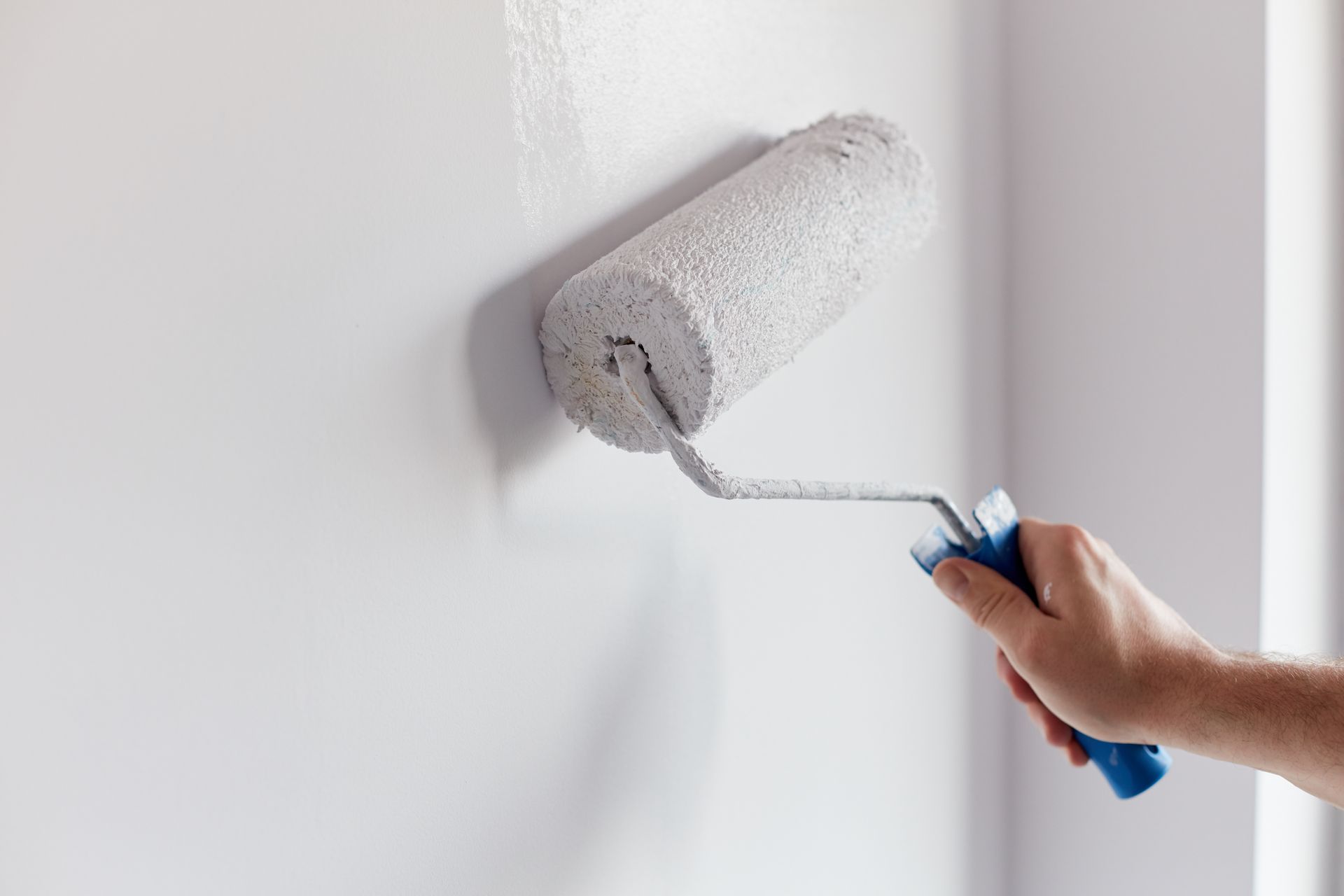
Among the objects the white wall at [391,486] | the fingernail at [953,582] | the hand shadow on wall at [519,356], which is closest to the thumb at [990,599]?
the fingernail at [953,582]

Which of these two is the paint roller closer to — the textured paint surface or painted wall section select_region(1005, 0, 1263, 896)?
the textured paint surface

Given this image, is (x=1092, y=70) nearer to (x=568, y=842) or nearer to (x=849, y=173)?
(x=849, y=173)

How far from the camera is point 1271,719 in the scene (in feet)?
1.89

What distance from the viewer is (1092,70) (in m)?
0.89

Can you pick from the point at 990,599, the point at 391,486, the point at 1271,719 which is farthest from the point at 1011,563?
the point at 391,486

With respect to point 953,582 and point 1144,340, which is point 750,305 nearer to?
point 953,582

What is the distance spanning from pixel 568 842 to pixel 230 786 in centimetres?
21

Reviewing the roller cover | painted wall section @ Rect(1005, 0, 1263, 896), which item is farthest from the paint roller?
painted wall section @ Rect(1005, 0, 1263, 896)

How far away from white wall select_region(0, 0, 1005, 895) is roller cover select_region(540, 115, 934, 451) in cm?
3

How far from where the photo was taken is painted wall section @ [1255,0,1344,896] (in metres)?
0.80

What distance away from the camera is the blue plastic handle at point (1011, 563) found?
25.4 inches

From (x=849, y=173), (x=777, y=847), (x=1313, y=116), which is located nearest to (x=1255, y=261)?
(x=1313, y=116)

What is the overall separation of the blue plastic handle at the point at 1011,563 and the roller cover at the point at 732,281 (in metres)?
0.16

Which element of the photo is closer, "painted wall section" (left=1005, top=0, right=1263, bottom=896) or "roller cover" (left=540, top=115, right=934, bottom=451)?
"roller cover" (left=540, top=115, right=934, bottom=451)
